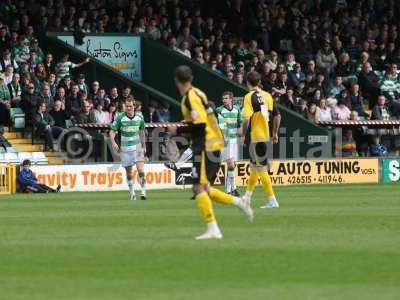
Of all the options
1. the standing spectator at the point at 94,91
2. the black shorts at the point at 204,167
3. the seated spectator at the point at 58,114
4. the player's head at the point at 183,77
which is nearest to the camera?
the player's head at the point at 183,77

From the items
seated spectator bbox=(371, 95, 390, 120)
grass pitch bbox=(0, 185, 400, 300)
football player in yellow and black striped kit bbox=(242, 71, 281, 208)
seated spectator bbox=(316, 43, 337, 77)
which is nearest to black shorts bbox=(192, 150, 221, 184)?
grass pitch bbox=(0, 185, 400, 300)

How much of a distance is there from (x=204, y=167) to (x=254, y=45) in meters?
23.4

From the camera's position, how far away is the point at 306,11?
41.3 meters

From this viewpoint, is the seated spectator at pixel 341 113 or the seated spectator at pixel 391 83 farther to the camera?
the seated spectator at pixel 391 83

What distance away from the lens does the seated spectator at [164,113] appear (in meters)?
34.6

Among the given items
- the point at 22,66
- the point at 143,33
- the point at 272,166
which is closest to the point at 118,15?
the point at 143,33

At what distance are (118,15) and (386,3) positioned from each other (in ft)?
34.8

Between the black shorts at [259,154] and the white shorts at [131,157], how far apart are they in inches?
203

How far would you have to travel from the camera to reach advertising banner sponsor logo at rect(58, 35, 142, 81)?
3650 centimetres

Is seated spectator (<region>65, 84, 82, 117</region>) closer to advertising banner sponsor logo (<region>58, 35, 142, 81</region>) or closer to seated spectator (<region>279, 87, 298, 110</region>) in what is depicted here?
advertising banner sponsor logo (<region>58, 35, 142, 81</region>)

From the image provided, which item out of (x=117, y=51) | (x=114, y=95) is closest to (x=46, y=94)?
(x=114, y=95)

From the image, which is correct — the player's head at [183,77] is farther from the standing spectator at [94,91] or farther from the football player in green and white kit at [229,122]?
the standing spectator at [94,91]

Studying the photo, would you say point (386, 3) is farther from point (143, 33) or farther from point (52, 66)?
point (52, 66)

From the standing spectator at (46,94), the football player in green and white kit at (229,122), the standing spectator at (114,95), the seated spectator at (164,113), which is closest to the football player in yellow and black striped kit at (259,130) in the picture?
the football player in green and white kit at (229,122)
